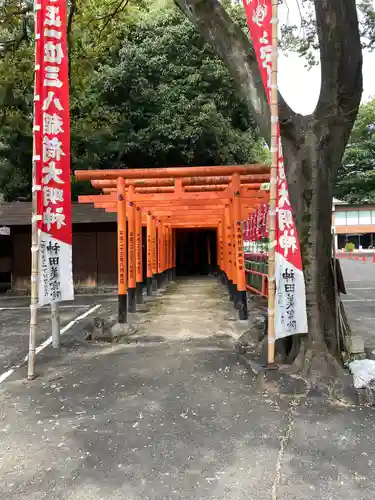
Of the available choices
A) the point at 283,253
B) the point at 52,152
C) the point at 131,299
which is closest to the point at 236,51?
the point at 283,253

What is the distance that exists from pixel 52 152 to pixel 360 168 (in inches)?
1503

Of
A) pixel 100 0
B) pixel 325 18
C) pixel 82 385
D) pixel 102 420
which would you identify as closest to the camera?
pixel 102 420

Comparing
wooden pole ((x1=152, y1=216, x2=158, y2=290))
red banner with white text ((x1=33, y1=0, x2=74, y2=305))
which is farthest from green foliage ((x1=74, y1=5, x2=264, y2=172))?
red banner with white text ((x1=33, y1=0, x2=74, y2=305))

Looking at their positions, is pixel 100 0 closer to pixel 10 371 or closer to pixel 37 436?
pixel 10 371

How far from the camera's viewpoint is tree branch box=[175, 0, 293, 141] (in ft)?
16.3

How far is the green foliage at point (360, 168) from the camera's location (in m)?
37.2

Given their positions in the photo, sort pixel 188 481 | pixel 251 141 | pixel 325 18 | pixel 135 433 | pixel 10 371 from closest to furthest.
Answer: pixel 188 481 → pixel 135 433 → pixel 325 18 → pixel 10 371 → pixel 251 141

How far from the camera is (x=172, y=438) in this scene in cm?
349

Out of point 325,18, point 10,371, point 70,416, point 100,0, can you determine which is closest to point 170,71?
point 100,0

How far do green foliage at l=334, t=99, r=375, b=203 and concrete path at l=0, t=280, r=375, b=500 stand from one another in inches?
1404

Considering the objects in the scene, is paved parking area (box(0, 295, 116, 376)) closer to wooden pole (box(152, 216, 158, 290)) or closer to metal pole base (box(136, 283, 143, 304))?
metal pole base (box(136, 283, 143, 304))

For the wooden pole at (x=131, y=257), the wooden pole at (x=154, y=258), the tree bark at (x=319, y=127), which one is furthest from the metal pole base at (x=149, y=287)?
the tree bark at (x=319, y=127)

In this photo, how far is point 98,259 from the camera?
15.8 metres

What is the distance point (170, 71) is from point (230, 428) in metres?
14.9
